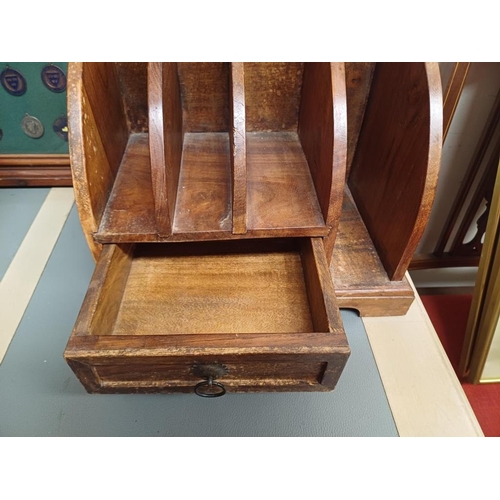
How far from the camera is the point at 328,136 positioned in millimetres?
591

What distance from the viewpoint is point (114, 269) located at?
63cm

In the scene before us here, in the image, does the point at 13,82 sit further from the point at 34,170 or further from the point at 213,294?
the point at 213,294

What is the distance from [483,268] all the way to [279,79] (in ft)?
2.43

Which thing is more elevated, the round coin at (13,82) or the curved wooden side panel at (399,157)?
the round coin at (13,82)

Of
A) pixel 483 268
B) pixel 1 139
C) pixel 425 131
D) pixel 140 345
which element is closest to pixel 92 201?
pixel 140 345

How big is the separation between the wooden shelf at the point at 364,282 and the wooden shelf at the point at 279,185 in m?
0.17

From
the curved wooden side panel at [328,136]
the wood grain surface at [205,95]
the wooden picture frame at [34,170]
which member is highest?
the wooden picture frame at [34,170]

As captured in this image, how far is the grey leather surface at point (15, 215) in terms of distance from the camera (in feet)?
2.89

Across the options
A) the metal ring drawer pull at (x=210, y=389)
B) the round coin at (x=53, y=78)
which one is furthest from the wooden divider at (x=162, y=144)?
the round coin at (x=53, y=78)

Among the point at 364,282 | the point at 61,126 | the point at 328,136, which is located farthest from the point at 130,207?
the point at 61,126

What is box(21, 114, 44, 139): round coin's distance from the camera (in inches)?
38.9

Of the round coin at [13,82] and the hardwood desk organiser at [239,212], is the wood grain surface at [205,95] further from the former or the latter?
the round coin at [13,82]

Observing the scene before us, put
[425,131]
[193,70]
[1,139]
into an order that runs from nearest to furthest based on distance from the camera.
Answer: [425,131] < [193,70] < [1,139]

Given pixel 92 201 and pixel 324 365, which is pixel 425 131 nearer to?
pixel 324 365
